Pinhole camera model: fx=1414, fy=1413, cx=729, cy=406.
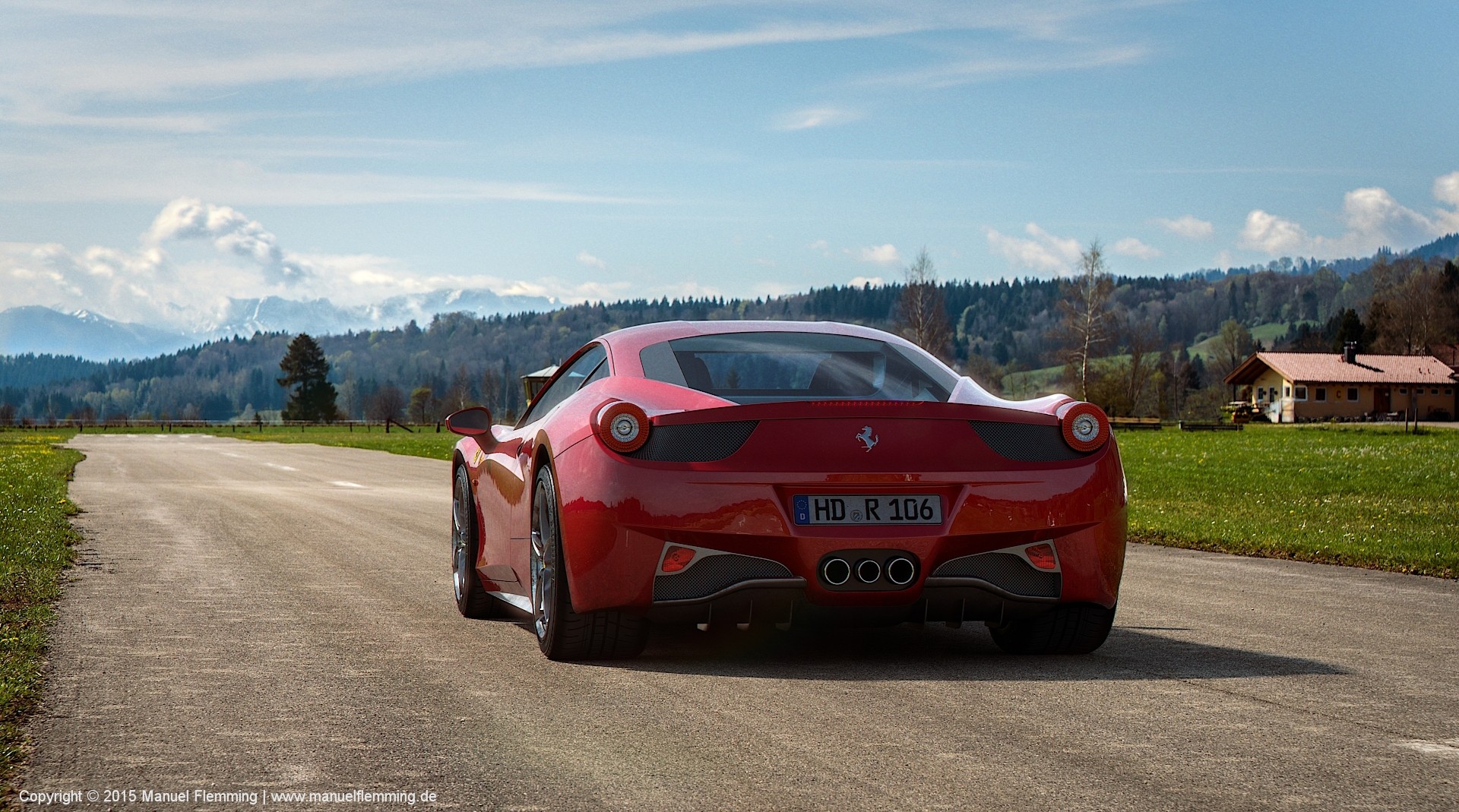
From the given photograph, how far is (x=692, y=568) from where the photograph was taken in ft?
17.7

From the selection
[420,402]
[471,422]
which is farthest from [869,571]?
[420,402]

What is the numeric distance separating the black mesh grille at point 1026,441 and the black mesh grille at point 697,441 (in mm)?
932

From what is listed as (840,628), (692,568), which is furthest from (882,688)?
(840,628)

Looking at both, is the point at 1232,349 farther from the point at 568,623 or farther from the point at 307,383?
the point at 568,623

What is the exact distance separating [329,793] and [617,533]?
182 cm

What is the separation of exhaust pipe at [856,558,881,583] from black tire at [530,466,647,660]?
954mm

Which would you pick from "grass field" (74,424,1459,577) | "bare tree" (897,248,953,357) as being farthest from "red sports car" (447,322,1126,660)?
"bare tree" (897,248,953,357)

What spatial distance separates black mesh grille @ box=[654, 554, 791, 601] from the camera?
5.36m

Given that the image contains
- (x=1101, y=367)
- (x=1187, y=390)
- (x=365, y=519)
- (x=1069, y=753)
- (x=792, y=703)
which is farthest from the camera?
(x=1187, y=390)

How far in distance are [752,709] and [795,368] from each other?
2.03m

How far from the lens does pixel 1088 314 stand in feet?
282

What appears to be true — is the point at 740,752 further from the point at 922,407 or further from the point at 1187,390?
the point at 1187,390

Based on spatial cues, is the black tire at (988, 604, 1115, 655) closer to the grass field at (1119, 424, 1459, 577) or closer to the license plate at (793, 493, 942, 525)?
the license plate at (793, 493, 942, 525)

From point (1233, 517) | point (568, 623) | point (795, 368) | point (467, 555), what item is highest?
point (795, 368)
